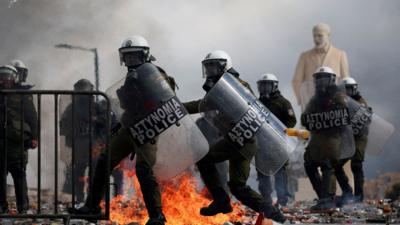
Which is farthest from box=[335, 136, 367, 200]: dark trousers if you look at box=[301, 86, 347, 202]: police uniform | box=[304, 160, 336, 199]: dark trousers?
box=[301, 86, 347, 202]: police uniform

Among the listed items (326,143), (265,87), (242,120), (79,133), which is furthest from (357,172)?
(79,133)

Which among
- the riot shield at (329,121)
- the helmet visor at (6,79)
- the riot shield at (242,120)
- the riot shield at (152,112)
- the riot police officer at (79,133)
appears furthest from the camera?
the riot shield at (329,121)

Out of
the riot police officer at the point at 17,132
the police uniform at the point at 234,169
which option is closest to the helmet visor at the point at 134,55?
the police uniform at the point at 234,169

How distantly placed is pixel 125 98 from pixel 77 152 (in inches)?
176

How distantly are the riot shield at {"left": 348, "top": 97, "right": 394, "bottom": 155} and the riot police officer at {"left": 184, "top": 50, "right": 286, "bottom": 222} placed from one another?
19.2 feet

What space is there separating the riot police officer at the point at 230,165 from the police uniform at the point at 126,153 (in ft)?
3.21

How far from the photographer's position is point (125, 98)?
990 cm

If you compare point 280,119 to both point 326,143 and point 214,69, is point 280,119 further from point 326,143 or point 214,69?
point 214,69

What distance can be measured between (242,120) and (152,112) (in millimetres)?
1284

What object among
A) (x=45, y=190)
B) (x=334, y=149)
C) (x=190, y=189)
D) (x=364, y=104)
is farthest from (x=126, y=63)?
(x=364, y=104)

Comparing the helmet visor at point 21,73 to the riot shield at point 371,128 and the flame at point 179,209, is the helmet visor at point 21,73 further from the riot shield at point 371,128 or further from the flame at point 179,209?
the riot shield at point 371,128

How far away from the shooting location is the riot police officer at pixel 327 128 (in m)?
15.7

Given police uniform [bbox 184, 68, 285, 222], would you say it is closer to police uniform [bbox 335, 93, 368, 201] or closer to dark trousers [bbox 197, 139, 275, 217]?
dark trousers [bbox 197, 139, 275, 217]

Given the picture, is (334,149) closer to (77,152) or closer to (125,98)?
(77,152)
